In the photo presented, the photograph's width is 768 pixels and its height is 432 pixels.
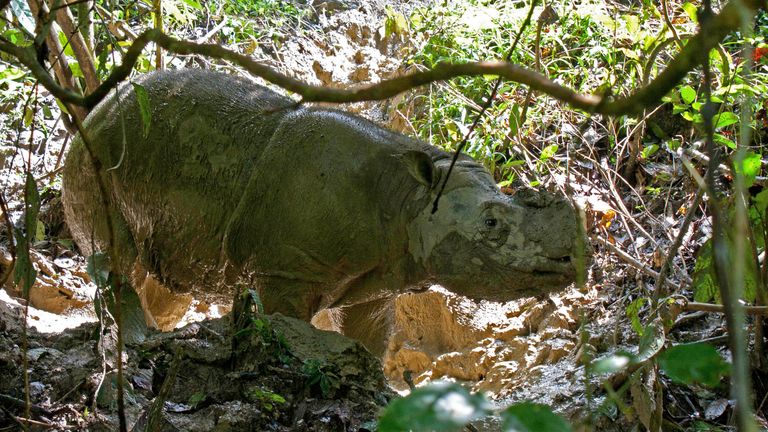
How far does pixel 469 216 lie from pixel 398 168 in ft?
1.73

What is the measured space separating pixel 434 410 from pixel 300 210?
3.09 metres

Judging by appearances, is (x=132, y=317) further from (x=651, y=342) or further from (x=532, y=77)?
(x=532, y=77)

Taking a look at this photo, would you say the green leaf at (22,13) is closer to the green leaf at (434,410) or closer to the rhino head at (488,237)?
the rhino head at (488,237)

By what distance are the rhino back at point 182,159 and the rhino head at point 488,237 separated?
1.02 metres

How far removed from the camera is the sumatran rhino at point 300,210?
3766mm

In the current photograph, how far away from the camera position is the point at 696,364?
1.34 metres

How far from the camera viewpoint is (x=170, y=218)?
4629 mm

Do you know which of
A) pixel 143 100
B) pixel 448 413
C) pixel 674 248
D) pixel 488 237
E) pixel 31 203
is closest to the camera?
pixel 448 413

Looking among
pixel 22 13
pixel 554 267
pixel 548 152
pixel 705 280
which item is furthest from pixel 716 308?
pixel 22 13

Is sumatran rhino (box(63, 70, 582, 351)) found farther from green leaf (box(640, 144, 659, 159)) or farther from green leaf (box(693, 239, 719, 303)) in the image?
green leaf (box(640, 144, 659, 159))

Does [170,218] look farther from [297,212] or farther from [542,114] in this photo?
[542,114]

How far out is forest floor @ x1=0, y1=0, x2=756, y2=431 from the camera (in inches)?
122

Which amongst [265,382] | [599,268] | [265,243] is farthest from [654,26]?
[265,382]

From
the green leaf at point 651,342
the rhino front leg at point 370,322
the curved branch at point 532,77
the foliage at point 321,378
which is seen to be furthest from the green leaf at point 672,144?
the curved branch at point 532,77
